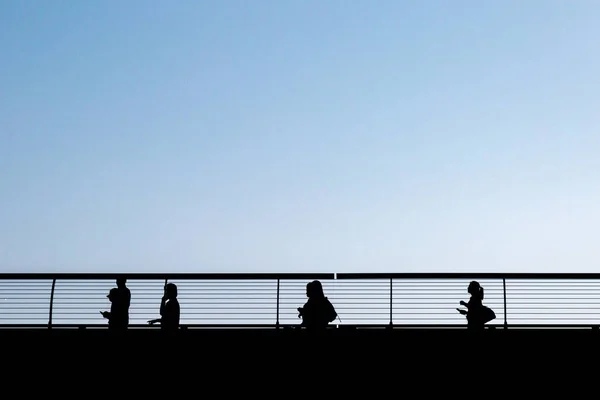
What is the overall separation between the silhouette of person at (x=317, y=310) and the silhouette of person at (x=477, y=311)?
187 centimetres

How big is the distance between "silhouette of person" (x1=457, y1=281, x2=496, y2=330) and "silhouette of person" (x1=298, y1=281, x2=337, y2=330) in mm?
1867

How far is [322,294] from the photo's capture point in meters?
12.2

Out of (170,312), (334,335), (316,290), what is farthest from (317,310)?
(170,312)

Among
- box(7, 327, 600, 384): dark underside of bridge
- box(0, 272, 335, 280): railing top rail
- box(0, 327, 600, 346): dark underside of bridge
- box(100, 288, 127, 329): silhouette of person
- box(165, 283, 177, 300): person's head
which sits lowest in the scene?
box(7, 327, 600, 384): dark underside of bridge

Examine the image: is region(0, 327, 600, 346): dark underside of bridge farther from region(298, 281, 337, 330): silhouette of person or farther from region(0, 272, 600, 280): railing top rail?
region(0, 272, 600, 280): railing top rail

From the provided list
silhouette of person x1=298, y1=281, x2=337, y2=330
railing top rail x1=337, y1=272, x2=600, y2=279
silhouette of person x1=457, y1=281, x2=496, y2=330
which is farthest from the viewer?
railing top rail x1=337, y1=272, x2=600, y2=279

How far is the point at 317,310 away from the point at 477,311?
219 centimetres

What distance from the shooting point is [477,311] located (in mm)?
12422

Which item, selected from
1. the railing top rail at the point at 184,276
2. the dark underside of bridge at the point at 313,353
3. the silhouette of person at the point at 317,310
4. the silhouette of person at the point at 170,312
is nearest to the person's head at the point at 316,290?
the silhouette of person at the point at 317,310

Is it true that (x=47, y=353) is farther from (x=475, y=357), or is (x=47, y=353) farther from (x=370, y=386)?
(x=475, y=357)

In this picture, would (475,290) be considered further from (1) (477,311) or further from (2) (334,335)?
(2) (334,335)

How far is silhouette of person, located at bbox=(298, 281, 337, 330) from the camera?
12062 millimetres

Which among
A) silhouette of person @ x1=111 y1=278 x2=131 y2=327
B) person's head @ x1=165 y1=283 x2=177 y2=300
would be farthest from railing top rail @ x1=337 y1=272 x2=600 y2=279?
silhouette of person @ x1=111 y1=278 x2=131 y2=327

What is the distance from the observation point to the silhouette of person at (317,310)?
12062 mm
